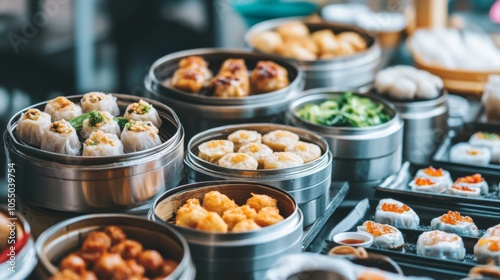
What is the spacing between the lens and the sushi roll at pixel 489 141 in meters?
3.94

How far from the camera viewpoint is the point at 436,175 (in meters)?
3.59

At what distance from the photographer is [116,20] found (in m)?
7.61

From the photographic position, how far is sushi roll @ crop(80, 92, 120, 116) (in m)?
3.19

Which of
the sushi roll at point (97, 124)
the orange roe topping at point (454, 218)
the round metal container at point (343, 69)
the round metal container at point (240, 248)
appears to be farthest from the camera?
the round metal container at point (343, 69)

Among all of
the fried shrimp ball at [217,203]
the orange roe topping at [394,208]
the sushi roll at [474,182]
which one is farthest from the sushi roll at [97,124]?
the sushi roll at [474,182]

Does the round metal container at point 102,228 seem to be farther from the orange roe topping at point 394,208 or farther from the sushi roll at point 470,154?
the sushi roll at point 470,154

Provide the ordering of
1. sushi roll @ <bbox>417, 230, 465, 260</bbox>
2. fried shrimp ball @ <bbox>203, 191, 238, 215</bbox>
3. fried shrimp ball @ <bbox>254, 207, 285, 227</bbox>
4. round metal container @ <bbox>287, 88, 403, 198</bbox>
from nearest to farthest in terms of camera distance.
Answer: fried shrimp ball @ <bbox>254, 207, 285, 227</bbox> < fried shrimp ball @ <bbox>203, 191, 238, 215</bbox> < sushi roll @ <bbox>417, 230, 465, 260</bbox> < round metal container @ <bbox>287, 88, 403, 198</bbox>

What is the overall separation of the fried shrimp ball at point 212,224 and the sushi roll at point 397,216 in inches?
37.5

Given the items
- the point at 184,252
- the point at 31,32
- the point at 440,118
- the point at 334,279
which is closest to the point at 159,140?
the point at 184,252

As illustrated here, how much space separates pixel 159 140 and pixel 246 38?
201 centimetres

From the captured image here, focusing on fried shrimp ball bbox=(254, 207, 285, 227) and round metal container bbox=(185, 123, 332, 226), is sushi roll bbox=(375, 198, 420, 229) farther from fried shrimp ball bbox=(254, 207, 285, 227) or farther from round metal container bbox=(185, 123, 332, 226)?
fried shrimp ball bbox=(254, 207, 285, 227)

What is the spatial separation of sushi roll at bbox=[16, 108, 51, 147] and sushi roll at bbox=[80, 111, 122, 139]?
0.53 feet

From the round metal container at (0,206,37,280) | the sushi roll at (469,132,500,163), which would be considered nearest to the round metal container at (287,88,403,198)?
the sushi roll at (469,132,500,163)

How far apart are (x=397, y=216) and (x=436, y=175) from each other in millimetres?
582
